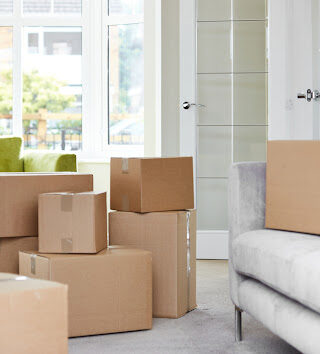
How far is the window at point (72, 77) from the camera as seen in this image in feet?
18.7

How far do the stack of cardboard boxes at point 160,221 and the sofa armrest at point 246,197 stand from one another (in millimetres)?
394

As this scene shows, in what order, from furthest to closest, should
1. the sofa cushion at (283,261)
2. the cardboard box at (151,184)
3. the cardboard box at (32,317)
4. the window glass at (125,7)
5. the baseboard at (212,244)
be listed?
the window glass at (125,7) < the baseboard at (212,244) < the cardboard box at (151,184) < the sofa cushion at (283,261) < the cardboard box at (32,317)

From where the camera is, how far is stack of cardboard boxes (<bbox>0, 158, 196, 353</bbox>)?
8.30 ft

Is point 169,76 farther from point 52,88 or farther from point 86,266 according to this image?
point 86,266

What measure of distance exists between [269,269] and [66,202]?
0.84 meters

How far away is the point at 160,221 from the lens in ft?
9.28

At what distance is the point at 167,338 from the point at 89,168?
3073 millimetres

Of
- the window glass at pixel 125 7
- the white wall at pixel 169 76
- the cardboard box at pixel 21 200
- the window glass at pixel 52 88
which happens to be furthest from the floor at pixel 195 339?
the window glass at pixel 125 7

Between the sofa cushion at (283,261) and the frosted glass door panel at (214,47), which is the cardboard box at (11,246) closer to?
the sofa cushion at (283,261)

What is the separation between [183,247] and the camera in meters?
2.89

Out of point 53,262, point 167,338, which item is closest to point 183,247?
point 167,338

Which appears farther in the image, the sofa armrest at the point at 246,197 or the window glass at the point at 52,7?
the window glass at the point at 52,7

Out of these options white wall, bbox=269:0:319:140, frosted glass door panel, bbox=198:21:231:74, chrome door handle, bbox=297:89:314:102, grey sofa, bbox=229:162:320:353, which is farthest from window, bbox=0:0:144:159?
grey sofa, bbox=229:162:320:353

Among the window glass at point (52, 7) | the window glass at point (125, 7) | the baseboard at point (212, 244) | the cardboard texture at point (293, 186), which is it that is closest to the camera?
the cardboard texture at point (293, 186)
